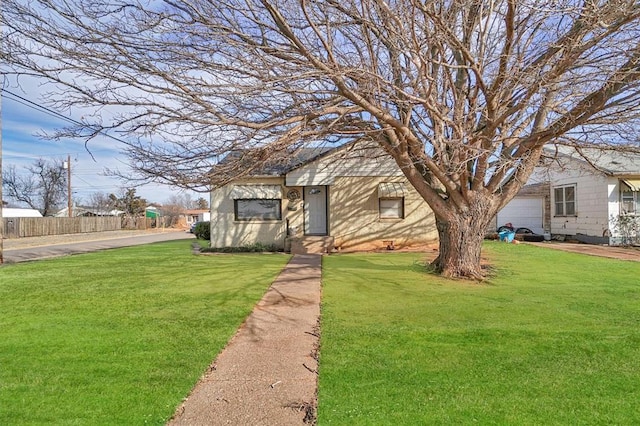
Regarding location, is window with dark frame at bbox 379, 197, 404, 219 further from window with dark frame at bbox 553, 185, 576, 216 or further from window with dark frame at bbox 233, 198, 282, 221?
window with dark frame at bbox 553, 185, 576, 216

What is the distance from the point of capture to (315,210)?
54.1 feet

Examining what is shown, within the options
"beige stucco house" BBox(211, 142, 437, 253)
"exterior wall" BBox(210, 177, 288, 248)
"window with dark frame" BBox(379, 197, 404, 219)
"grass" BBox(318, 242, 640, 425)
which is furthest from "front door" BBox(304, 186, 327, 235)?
"grass" BBox(318, 242, 640, 425)

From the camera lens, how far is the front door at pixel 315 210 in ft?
53.7

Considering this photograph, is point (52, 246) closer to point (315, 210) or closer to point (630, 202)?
point (315, 210)

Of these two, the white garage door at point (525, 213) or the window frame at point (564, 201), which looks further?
the white garage door at point (525, 213)

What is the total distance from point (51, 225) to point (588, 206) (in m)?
40.3

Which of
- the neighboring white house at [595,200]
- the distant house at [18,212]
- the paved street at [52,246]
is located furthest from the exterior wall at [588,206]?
the distant house at [18,212]

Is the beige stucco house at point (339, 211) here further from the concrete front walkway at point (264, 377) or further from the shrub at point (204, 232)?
the concrete front walkway at point (264, 377)

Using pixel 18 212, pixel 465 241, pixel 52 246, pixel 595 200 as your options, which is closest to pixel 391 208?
pixel 465 241

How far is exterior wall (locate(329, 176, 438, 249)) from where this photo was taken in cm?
1602

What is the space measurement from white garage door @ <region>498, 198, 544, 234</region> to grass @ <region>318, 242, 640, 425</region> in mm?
13058

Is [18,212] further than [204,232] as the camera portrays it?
Yes

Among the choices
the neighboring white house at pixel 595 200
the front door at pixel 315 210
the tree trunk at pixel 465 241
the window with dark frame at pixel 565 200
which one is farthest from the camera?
the window with dark frame at pixel 565 200

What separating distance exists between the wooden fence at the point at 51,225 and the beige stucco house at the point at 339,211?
23717 millimetres
